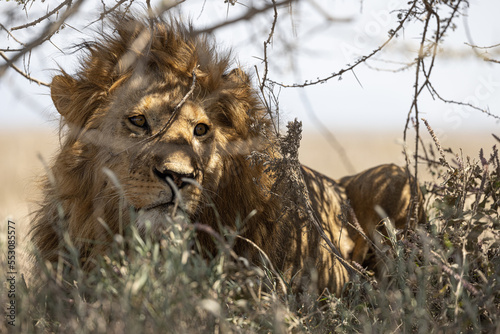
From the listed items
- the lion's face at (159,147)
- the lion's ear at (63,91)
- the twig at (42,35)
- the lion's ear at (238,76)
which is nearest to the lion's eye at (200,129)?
the lion's face at (159,147)

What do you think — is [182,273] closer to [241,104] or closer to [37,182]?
Answer: [241,104]

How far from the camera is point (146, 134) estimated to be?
3406mm

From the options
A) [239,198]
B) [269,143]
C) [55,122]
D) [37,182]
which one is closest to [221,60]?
[269,143]

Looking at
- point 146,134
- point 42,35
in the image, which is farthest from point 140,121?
point 42,35

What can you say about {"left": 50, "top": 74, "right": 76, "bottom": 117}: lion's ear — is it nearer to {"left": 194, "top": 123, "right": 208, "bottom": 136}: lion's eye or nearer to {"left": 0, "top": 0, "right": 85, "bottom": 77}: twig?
{"left": 0, "top": 0, "right": 85, "bottom": 77}: twig

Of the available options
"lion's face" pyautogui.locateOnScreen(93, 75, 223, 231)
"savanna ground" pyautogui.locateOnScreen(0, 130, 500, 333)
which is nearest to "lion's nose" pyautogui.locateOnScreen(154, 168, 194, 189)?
"lion's face" pyautogui.locateOnScreen(93, 75, 223, 231)

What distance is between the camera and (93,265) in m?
3.48

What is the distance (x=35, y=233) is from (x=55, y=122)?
78 centimetres

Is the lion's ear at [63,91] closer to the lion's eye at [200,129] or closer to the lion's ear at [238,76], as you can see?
the lion's eye at [200,129]

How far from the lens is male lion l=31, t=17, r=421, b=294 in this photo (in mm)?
3336

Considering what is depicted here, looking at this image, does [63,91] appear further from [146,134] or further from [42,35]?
[42,35]

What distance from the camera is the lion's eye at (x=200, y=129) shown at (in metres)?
3.58

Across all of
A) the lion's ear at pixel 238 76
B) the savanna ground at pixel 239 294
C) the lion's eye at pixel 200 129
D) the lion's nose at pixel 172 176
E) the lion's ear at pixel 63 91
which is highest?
the lion's ear at pixel 238 76

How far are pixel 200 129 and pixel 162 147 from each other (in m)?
0.41
